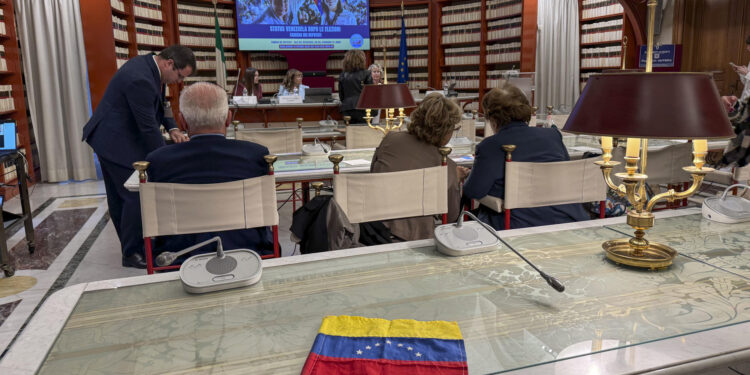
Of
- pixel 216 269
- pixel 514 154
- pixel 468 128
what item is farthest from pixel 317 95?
pixel 216 269

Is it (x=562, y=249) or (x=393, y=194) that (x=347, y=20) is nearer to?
(x=393, y=194)

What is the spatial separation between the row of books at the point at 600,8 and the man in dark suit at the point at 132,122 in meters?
6.74

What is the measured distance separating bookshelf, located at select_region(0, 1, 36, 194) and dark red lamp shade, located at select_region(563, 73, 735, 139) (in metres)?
5.82

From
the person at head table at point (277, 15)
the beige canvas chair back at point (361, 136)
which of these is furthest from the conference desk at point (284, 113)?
the person at head table at point (277, 15)

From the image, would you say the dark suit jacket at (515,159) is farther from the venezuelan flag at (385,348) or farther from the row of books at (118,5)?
the row of books at (118,5)

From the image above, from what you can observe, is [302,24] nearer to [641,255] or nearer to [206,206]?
[206,206]

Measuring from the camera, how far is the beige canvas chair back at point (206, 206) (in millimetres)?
1826

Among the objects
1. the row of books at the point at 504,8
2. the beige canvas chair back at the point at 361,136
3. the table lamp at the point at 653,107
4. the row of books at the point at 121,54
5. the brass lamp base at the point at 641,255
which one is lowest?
the brass lamp base at the point at 641,255

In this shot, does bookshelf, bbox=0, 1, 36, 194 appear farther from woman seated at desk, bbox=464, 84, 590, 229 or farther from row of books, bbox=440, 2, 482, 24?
row of books, bbox=440, 2, 482, 24

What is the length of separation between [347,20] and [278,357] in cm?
952

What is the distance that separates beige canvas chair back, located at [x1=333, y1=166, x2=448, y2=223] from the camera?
195 cm

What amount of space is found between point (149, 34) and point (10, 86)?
2882 millimetres

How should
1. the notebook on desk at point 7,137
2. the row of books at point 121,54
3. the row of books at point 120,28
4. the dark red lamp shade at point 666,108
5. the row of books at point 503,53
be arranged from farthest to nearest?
the row of books at point 503,53
the row of books at point 121,54
the row of books at point 120,28
the notebook on desk at point 7,137
the dark red lamp shade at point 666,108

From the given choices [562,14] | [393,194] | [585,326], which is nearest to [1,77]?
[393,194]
